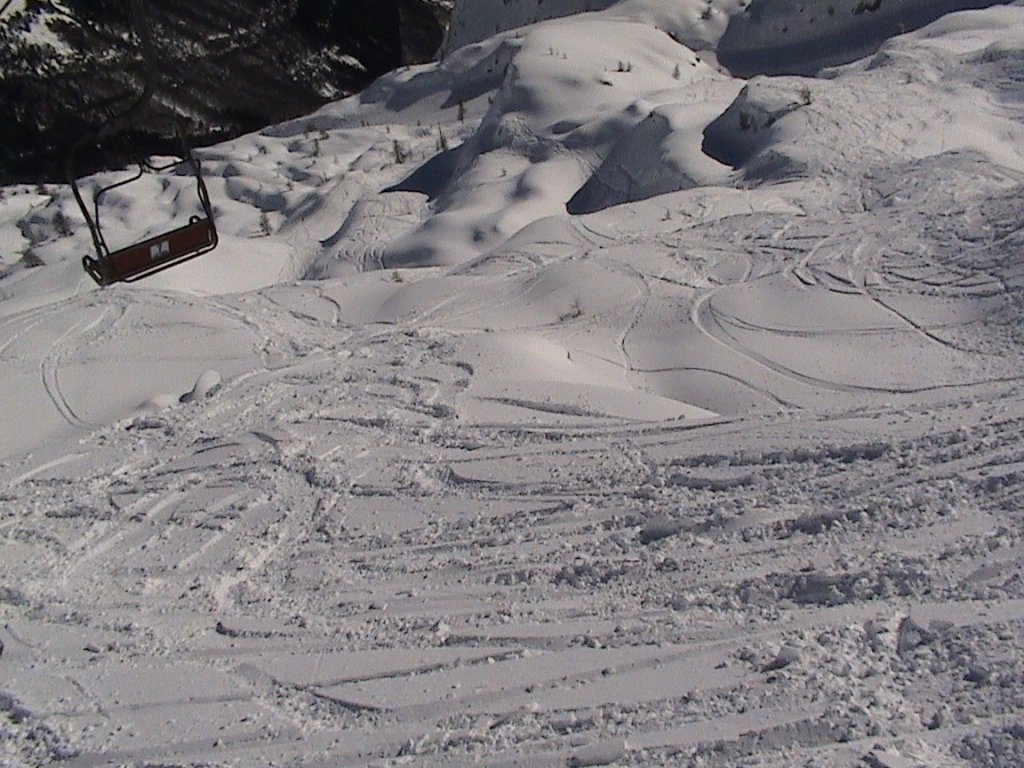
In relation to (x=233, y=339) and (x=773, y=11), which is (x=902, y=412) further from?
(x=773, y=11)

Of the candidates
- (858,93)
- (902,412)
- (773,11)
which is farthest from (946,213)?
(773,11)

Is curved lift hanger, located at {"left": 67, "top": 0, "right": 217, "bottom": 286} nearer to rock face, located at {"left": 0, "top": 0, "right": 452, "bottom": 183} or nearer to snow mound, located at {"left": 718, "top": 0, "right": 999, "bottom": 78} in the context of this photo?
snow mound, located at {"left": 718, "top": 0, "right": 999, "bottom": 78}

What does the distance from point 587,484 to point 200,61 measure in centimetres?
2415

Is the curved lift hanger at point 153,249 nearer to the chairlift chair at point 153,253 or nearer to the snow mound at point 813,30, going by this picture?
A: the chairlift chair at point 153,253

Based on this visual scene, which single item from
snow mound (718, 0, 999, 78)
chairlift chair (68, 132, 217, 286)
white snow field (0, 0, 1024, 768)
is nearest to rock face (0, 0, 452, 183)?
snow mound (718, 0, 999, 78)

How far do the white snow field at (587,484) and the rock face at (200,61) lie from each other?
12972 millimetres

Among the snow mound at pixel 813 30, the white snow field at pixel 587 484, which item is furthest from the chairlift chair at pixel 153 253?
the snow mound at pixel 813 30

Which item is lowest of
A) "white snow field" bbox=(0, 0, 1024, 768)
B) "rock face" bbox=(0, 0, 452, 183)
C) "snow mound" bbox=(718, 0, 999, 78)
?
"white snow field" bbox=(0, 0, 1024, 768)

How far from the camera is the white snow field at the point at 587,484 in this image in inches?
108

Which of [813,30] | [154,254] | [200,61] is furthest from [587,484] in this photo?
[200,61]

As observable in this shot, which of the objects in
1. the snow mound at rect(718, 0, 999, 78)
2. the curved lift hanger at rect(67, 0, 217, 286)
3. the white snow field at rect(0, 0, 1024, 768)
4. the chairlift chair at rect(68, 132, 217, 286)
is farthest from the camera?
the snow mound at rect(718, 0, 999, 78)

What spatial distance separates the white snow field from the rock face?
13.0 meters

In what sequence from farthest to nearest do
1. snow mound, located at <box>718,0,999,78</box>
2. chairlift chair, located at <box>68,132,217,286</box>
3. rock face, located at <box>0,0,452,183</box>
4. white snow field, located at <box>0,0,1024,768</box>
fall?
rock face, located at <box>0,0,452,183</box>, snow mound, located at <box>718,0,999,78</box>, chairlift chair, located at <box>68,132,217,286</box>, white snow field, located at <box>0,0,1024,768</box>

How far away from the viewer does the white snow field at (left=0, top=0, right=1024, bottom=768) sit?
2.75 m
